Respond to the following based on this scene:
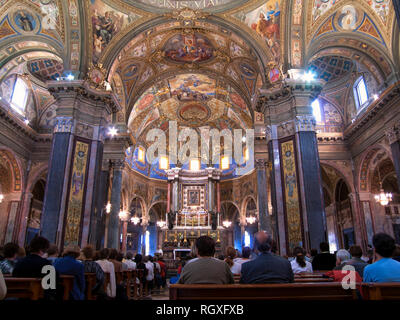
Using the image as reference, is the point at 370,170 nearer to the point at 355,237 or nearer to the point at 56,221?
the point at 355,237

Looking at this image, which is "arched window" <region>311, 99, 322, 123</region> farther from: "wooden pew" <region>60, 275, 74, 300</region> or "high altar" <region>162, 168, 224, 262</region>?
"wooden pew" <region>60, 275, 74, 300</region>

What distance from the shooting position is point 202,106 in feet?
91.8

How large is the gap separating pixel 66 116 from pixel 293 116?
979 cm

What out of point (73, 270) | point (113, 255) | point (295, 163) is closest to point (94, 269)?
point (73, 270)

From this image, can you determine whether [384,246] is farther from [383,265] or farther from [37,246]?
[37,246]

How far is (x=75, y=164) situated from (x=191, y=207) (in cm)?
1664

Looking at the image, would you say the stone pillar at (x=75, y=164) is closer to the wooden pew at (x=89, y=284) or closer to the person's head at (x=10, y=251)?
the wooden pew at (x=89, y=284)

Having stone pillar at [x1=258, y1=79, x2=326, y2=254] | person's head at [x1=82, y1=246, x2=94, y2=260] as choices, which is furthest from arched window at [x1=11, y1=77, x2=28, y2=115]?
person's head at [x1=82, y1=246, x2=94, y2=260]

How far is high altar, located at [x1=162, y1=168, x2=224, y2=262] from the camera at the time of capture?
26656 mm

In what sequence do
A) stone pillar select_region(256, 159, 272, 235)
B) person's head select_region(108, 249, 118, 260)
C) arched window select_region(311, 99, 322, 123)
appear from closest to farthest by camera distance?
person's head select_region(108, 249, 118, 260) < stone pillar select_region(256, 159, 272, 235) < arched window select_region(311, 99, 322, 123)

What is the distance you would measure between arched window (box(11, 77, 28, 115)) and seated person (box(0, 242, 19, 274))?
16.4 metres

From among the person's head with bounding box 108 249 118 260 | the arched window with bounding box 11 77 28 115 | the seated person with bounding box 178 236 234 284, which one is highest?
the arched window with bounding box 11 77 28 115

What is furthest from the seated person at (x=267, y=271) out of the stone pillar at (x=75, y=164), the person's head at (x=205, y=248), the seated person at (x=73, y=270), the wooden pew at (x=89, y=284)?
the stone pillar at (x=75, y=164)
